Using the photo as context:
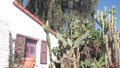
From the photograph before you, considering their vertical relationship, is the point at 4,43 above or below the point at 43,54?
above

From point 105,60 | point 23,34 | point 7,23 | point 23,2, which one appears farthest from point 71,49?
point 23,2

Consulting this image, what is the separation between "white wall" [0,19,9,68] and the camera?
13891 mm

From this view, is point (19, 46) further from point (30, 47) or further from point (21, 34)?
point (30, 47)

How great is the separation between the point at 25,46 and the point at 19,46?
1.09 m

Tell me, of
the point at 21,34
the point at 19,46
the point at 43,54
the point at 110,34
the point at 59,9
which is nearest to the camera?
the point at 110,34

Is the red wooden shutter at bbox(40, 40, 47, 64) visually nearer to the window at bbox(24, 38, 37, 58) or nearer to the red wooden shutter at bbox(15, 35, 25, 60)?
the window at bbox(24, 38, 37, 58)

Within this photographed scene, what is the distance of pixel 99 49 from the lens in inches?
497

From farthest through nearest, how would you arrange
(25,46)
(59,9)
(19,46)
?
1. (59,9)
2. (25,46)
3. (19,46)

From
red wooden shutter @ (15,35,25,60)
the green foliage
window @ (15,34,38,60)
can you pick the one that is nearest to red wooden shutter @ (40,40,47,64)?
window @ (15,34,38,60)

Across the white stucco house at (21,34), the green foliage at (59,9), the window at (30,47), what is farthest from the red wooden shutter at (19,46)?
the green foliage at (59,9)

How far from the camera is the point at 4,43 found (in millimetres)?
14188

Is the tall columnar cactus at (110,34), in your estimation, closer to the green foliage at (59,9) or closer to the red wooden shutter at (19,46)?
the red wooden shutter at (19,46)

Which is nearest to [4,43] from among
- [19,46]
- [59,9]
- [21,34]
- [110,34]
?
[19,46]

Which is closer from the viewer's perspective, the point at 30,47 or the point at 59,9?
the point at 30,47
